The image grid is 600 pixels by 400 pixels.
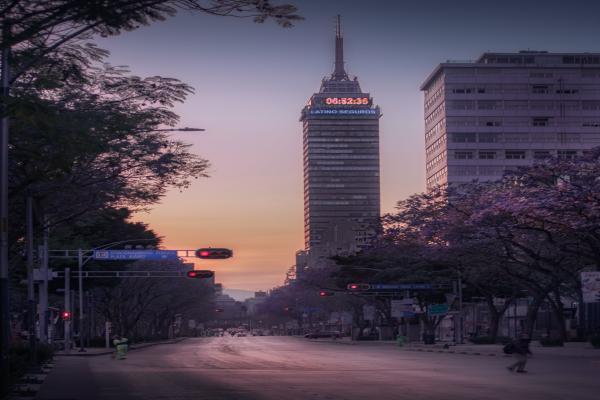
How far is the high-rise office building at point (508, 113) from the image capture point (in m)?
166

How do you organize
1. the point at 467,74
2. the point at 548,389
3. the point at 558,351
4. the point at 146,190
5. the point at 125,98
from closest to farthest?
the point at 548,389 < the point at 125,98 < the point at 146,190 < the point at 558,351 < the point at 467,74

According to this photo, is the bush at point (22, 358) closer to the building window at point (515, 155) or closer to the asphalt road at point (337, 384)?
the asphalt road at point (337, 384)

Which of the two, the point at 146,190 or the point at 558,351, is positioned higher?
the point at 146,190

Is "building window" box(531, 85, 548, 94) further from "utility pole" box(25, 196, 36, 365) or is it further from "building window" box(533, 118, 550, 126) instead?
"utility pole" box(25, 196, 36, 365)

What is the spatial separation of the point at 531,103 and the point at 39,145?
15286cm

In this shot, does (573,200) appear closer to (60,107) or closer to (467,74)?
(60,107)

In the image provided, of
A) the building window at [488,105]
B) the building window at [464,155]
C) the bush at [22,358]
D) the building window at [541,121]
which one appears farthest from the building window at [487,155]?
the bush at [22,358]

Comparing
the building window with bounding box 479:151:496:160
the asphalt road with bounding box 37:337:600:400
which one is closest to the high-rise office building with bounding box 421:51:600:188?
the building window with bounding box 479:151:496:160

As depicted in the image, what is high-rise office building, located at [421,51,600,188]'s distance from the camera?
166m

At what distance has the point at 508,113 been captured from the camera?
548ft

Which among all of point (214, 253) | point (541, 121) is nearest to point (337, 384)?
point (214, 253)

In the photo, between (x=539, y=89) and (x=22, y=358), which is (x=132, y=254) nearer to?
(x=22, y=358)

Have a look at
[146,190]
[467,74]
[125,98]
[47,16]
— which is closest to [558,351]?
[146,190]

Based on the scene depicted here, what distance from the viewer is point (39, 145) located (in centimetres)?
2478
